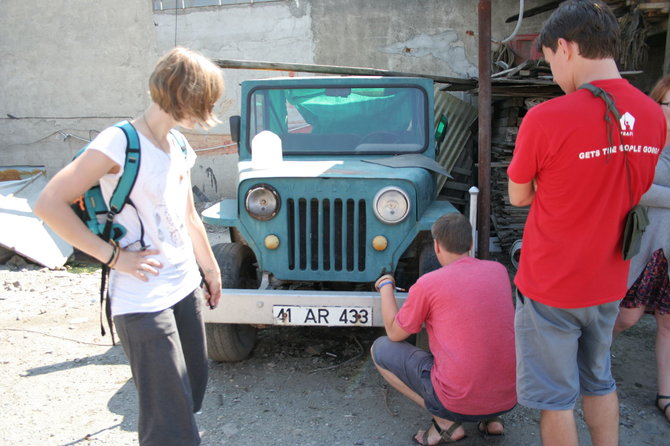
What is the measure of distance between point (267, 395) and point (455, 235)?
1.55 metres

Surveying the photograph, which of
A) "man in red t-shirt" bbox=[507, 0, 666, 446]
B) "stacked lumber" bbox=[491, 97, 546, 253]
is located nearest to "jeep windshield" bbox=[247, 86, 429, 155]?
"man in red t-shirt" bbox=[507, 0, 666, 446]

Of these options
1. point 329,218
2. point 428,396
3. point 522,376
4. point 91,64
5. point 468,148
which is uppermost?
point 91,64

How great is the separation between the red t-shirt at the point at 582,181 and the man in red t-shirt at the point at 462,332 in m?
0.47

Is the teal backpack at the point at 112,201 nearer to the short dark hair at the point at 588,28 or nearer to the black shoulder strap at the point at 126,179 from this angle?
the black shoulder strap at the point at 126,179

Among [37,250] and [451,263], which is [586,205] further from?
[37,250]

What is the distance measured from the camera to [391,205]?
10.3 feet

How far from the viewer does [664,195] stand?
267cm

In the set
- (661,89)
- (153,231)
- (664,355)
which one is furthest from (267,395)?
(661,89)

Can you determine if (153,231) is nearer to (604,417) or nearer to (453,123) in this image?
(604,417)

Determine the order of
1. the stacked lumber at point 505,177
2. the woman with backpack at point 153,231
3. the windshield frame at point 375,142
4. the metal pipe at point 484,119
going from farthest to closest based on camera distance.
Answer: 1. the stacked lumber at point 505,177
2. the windshield frame at point 375,142
3. the metal pipe at point 484,119
4. the woman with backpack at point 153,231

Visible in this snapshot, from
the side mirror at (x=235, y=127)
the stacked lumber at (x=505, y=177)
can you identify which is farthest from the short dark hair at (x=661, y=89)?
the stacked lumber at (x=505, y=177)

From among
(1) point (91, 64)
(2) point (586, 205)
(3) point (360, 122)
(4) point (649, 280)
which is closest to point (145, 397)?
(2) point (586, 205)

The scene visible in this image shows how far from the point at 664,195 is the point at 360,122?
209 centimetres

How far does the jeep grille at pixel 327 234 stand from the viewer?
3.21 m
